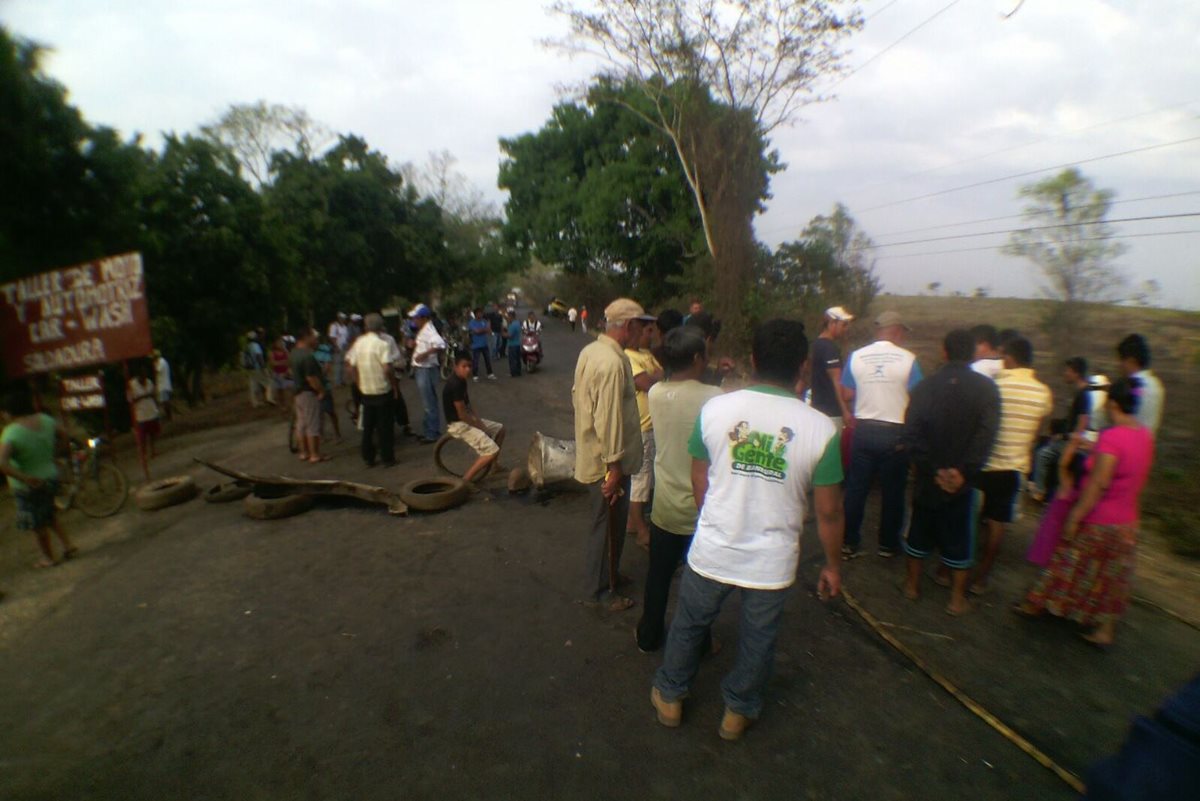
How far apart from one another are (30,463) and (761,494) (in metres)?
6.49

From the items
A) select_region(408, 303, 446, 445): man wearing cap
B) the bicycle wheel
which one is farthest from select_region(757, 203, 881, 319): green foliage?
the bicycle wheel

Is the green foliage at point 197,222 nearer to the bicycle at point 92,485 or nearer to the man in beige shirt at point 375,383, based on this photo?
the bicycle at point 92,485

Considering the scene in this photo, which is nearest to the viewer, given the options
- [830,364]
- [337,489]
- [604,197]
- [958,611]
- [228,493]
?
[958,611]

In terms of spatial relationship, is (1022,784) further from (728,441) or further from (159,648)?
(159,648)

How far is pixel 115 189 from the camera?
998cm

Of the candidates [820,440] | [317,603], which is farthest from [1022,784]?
[317,603]

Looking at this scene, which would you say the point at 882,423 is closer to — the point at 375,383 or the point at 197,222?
the point at 375,383

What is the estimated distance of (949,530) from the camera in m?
3.69

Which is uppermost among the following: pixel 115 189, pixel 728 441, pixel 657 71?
pixel 657 71

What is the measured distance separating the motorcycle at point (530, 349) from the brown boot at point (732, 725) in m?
13.2

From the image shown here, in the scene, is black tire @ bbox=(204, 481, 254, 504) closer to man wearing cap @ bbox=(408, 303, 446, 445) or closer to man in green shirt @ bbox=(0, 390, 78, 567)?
man in green shirt @ bbox=(0, 390, 78, 567)

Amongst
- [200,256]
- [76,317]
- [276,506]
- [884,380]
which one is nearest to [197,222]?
[200,256]

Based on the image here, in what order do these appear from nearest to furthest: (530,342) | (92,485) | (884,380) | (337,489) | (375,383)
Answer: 1. (884,380)
2. (337,489)
3. (92,485)
4. (375,383)
5. (530,342)

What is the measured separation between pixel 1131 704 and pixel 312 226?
2520cm
